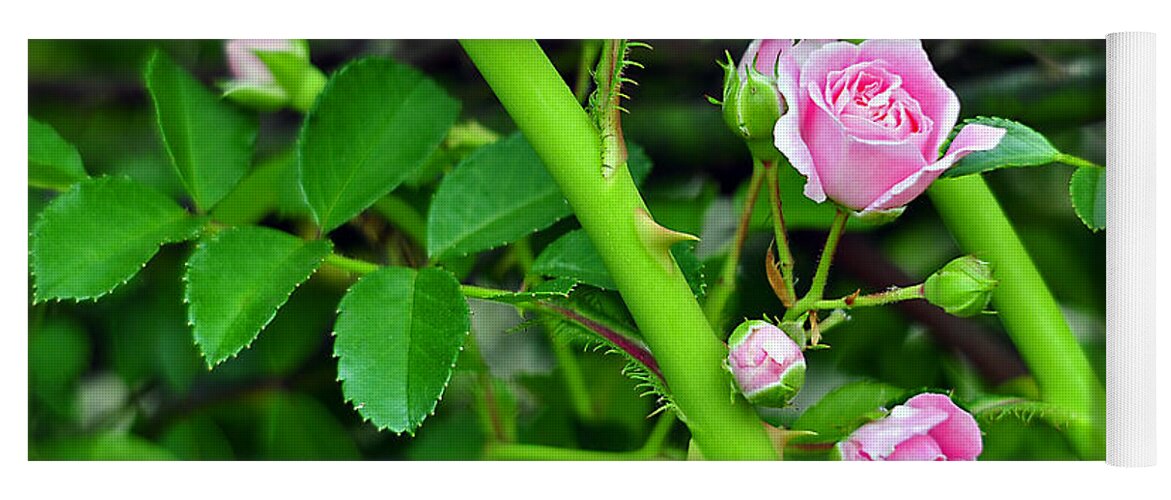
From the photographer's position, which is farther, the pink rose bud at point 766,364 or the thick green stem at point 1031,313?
the thick green stem at point 1031,313

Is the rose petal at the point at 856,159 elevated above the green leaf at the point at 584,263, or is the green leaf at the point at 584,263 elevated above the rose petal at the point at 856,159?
the rose petal at the point at 856,159

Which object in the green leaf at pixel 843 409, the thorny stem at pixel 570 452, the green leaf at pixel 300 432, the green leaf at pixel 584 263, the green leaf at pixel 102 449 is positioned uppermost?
the green leaf at pixel 584 263

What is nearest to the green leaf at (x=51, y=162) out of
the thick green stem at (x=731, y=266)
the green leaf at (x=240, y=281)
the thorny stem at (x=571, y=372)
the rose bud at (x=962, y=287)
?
the green leaf at (x=240, y=281)

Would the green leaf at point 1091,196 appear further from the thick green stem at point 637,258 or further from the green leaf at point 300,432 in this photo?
the green leaf at point 300,432

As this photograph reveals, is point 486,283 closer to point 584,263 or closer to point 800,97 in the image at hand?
point 584,263
